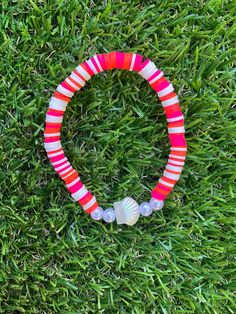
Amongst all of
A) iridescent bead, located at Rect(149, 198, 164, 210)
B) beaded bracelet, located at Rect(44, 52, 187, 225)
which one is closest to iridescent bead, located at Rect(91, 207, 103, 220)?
beaded bracelet, located at Rect(44, 52, 187, 225)

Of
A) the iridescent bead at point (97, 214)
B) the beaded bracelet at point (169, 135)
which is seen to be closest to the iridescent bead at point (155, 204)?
the beaded bracelet at point (169, 135)

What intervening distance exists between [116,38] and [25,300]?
0.63m

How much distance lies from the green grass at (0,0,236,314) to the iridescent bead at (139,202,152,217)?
34 millimetres

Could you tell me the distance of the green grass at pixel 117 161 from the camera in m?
1.19

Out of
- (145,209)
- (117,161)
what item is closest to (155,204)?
(145,209)

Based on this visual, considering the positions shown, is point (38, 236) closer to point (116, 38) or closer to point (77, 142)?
point (77, 142)

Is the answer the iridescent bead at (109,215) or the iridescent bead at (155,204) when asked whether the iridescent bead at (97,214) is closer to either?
the iridescent bead at (109,215)

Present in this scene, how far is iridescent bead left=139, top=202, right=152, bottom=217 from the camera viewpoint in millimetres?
1233

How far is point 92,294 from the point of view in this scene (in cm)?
125

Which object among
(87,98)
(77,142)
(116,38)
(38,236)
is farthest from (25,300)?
(116,38)

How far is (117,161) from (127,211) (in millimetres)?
116

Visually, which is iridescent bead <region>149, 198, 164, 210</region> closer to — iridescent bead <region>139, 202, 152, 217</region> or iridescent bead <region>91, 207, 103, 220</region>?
iridescent bead <region>139, 202, 152, 217</region>

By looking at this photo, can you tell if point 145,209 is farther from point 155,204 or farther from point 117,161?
point 117,161

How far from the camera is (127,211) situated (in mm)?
1218
